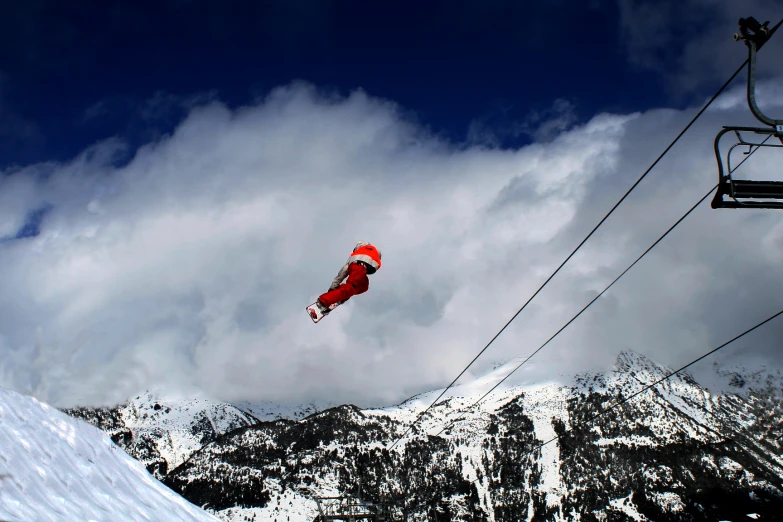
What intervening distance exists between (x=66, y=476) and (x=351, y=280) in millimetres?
6559

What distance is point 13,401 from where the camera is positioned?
8164 mm

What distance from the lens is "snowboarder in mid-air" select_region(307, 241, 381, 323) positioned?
40.5ft

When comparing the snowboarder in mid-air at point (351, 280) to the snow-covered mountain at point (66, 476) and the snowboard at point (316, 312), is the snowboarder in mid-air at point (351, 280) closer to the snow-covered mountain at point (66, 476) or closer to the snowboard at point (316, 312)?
the snowboard at point (316, 312)

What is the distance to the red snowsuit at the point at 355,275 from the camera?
12.3 metres

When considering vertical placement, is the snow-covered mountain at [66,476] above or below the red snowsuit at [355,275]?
below

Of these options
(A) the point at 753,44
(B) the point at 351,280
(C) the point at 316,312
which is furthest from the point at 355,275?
(A) the point at 753,44

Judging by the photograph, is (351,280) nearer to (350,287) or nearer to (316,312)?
(350,287)

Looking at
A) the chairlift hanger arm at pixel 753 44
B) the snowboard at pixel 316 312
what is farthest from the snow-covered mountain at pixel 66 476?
the chairlift hanger arm at pixel 753 44

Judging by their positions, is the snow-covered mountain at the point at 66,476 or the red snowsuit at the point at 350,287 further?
the red snowsuit at the point at 350,287

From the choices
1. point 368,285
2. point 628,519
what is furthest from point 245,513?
point 368,285

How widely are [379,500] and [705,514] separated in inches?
8314

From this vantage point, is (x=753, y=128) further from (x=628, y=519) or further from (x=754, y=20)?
(x=628, y=519)

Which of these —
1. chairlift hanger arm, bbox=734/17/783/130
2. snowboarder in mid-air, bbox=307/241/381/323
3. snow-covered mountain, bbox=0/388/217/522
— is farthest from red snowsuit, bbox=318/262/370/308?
chairlift hanger arm, bbox=734/17/783/130

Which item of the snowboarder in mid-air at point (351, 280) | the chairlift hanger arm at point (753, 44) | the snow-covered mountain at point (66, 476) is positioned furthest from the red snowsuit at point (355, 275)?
the chairlift hanger arm at point (753, 44)
